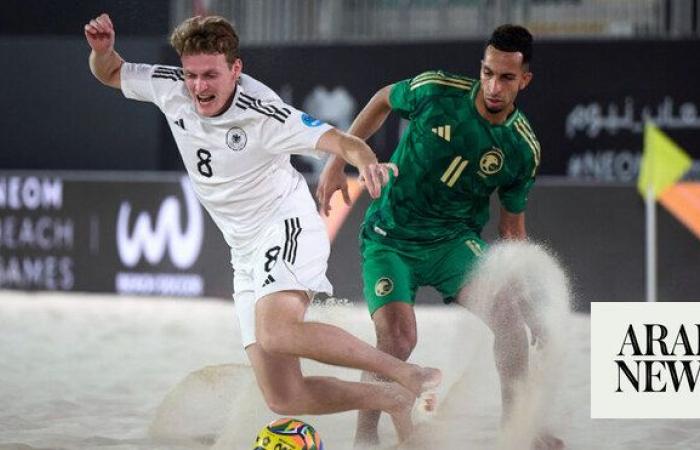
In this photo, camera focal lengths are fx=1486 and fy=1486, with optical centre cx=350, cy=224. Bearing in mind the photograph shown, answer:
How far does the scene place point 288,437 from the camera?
557cm

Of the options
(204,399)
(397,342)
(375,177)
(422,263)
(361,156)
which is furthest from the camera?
(204,399)

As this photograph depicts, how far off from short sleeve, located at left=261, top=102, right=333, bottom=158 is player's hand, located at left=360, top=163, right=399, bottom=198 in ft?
1.36

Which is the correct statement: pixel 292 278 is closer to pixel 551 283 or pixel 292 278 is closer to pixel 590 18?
pixel 551 283

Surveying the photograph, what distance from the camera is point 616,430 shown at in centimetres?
685

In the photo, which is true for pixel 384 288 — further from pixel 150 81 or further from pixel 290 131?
pixel 150 81

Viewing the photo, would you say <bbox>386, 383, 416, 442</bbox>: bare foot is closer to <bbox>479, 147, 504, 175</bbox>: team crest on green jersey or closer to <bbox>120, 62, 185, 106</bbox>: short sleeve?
<bbox>479, 147, 504, 175</bbox>: team crest on green jersey

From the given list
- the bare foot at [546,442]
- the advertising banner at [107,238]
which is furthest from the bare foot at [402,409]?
the advertising banner at [107,238]

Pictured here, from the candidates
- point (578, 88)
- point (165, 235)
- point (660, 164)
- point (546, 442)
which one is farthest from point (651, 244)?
point (546, 442)

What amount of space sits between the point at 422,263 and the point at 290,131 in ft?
3.42

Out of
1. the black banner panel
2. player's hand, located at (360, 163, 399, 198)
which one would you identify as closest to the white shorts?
player's hand, located at (360, 163, 399, 198)

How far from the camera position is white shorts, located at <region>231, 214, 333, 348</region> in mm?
5777

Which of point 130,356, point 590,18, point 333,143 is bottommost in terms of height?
point 130,356

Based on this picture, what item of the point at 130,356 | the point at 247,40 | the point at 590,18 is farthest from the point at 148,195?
the point at 590,18

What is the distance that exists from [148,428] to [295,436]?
1.41 metres
